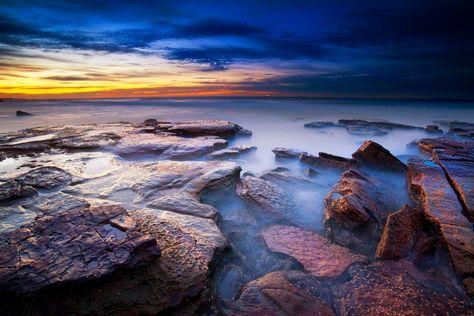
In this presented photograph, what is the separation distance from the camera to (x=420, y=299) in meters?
1.70

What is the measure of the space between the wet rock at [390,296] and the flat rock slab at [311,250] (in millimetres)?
127

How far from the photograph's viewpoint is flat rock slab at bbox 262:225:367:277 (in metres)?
2.02

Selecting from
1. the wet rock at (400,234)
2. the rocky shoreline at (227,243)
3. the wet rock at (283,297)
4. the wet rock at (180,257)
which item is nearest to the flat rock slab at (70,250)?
the rocky shoreline at (227,243)

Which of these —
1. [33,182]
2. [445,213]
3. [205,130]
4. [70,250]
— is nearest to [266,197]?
[445,213]

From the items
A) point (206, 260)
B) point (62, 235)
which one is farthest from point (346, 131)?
point (62, 235)

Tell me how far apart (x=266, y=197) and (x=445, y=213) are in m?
1.64

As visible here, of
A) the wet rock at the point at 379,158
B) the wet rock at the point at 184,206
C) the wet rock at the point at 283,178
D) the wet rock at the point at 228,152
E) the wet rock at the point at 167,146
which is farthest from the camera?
the wet rock at the point at 228,152

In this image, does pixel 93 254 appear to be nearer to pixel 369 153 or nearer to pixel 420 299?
pixel 420 299

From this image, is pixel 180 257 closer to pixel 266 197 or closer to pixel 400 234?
pixel 266 197

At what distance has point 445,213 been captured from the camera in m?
2.38

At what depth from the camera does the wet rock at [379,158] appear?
414 cm

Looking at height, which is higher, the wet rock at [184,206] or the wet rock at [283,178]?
the wet rock at [283,178]

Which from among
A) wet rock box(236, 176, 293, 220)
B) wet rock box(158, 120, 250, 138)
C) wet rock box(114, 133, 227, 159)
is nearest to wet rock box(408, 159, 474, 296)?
wet rock box(236, 176, 293, 220)

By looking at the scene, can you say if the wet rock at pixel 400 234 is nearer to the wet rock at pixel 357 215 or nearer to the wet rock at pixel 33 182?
the wet rock at pixel 357 215
